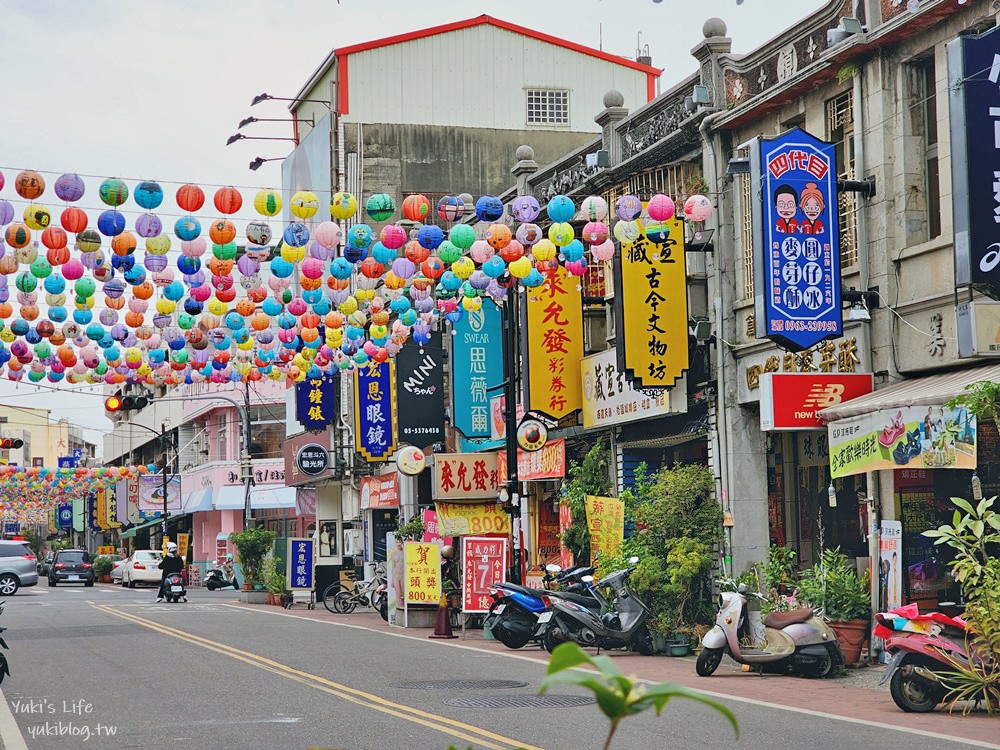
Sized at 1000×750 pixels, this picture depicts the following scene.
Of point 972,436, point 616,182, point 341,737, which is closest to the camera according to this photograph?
point 341,737

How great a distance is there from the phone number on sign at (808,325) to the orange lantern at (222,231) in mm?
7128

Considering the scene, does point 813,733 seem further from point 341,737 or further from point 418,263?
point 418,263

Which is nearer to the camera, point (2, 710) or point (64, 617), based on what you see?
point (2, 710)

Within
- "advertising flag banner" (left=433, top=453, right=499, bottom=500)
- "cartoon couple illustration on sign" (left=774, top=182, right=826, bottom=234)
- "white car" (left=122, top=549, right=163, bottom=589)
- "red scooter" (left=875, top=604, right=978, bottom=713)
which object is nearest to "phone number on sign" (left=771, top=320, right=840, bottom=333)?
"cartoon couple illustration on sign" (left=774, top=182, right=826, bottom=234)

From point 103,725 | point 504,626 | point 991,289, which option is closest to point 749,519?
point 504,626

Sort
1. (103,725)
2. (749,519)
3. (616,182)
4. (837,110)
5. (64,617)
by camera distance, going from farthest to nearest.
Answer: (64,617) < (616,182) < (749,519) < (837,110) < (103,725)

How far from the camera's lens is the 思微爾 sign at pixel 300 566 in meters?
35.6

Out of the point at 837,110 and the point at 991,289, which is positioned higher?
the point at 837,110

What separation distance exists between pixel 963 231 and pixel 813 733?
5.86 metres

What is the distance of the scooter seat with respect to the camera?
16.3 m

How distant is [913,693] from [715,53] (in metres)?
12.5

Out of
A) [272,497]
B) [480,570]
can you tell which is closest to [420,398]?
[480,570]

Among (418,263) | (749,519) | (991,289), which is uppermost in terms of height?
(418,263)

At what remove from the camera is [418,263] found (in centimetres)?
2089
